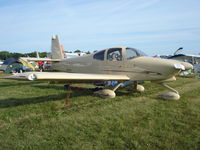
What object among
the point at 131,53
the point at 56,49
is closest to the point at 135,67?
the point at 131,53

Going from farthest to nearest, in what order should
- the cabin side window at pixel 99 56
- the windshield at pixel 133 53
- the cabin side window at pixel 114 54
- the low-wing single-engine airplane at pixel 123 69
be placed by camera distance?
the cabin side window at pixel 99 56 < the cabin side window at pixel 114 54 < the windshield at pixel 133 53 < the low-wing single-engine airplane at pixel 123 69

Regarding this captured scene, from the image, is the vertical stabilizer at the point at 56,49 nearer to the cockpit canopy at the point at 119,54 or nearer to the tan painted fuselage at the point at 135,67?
the tan painted fuselage at the point at 135,67

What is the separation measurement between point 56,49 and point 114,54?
556 cm

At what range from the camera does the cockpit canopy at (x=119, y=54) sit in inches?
248

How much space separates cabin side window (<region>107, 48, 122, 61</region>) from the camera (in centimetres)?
649

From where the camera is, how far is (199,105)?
16.6 ft

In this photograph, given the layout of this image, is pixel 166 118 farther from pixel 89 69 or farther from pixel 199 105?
pixel 89 69

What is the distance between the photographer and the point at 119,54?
6496 mm

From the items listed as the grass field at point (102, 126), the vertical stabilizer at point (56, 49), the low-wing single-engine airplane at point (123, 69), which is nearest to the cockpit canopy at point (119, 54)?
the low-wing single-engine airplane at point (123, 69)

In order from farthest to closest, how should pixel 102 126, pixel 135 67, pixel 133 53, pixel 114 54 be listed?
pixel 114 54
pixel 133 53
pixel 135 67
pixel 102 126

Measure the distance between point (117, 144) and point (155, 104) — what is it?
2873 mm

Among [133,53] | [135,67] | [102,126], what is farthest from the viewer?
[133,53]

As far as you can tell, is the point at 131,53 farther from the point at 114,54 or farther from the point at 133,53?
the point at 114,54

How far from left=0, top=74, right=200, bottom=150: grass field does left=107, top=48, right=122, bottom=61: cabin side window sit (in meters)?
2.02
